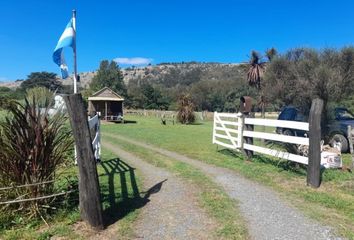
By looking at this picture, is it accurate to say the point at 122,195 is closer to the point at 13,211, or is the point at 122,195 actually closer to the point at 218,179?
the point at 13,211

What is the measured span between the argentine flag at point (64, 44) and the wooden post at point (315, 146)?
11.0m

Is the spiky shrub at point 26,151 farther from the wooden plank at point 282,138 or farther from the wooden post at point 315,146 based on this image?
the wooden plank at point 282,138

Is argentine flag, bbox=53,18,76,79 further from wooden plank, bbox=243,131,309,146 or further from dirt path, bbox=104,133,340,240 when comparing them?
dirt path, bbox=104,133,340,240

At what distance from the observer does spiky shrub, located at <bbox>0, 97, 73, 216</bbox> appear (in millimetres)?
5059

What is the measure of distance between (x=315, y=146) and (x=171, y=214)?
3.47 m

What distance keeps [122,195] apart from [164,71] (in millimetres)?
152121

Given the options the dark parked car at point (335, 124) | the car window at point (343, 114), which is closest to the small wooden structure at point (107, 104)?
the dark parked car at point (335, 124)

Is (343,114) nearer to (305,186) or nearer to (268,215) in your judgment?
(305,186)

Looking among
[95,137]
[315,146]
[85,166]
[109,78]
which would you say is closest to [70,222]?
[85,166]

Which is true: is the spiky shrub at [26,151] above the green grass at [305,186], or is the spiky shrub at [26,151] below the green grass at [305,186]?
above

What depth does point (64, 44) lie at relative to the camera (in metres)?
14.7

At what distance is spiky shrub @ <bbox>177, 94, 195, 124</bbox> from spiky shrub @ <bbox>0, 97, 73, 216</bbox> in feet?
98.5

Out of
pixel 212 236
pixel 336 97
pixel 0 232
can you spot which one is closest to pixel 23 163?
pixel 0 232

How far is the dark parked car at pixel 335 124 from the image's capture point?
12.9 meters
